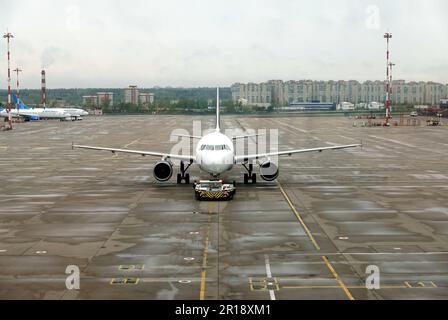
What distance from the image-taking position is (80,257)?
93.1ft

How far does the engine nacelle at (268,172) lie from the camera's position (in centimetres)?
5216

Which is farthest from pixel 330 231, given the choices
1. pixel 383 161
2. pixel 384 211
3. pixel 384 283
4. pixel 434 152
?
pixel 434 152

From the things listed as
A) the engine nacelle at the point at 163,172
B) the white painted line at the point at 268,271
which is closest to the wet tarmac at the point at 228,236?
the white painted line at the point at 268,271

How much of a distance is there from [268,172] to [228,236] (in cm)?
2017

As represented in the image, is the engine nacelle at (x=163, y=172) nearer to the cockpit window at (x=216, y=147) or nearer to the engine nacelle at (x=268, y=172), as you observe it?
the cockpit window at (x=216, y=147)

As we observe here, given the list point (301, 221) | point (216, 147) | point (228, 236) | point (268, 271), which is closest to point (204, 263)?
point (268, 271)

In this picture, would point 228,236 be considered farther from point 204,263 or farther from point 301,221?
point 301,221

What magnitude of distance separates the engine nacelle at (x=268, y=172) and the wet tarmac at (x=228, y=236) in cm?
88

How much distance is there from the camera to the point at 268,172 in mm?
52219

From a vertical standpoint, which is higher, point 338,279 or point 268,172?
point 268,172

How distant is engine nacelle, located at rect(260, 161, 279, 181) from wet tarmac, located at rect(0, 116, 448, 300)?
2.90 feet

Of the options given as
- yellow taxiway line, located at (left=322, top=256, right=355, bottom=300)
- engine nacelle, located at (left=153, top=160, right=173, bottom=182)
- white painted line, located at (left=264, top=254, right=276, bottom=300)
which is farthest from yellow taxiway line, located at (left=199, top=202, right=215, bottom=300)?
engine nacelle, located at (left=153, top=160, right=173, bottom=182)

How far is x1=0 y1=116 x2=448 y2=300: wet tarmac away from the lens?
77.7 ft
